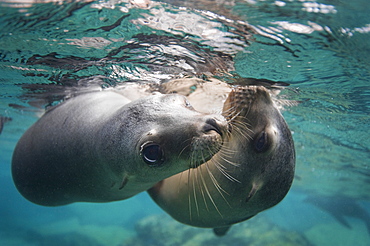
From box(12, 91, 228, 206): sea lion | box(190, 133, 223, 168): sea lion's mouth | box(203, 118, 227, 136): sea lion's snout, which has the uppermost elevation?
box(203, 118, 227, 136): sea lion's snout

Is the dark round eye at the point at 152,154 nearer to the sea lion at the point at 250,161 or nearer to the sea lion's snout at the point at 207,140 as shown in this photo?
the sea lion's snout at the point at 207,140

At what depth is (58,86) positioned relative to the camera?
7.84 m

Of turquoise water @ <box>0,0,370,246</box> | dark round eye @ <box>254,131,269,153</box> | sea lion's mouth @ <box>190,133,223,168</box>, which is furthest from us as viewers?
turquoise water @ <box>0,0,370,246</box>

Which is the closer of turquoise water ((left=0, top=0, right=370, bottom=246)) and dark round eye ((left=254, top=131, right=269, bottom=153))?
dark round eye ((left=254, top=131, right=269, bottom=153))

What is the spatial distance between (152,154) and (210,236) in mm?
17101

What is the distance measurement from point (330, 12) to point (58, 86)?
6984mm

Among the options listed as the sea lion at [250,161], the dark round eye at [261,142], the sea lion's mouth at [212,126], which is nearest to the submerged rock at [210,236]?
the sea lion at [250,161]

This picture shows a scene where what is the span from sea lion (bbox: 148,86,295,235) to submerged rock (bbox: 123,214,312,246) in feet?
48.6

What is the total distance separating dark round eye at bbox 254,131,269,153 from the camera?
3143 millimetres

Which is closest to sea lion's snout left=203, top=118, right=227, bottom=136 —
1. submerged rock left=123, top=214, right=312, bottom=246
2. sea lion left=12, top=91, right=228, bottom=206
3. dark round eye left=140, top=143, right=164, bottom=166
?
sea lion left=12, top=91, right=228, bottom=206

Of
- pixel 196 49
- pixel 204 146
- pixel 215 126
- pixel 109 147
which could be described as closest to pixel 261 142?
pixel 215 126

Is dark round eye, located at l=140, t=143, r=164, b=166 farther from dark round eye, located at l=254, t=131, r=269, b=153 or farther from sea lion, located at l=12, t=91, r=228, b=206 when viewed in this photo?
dark round eye, located at l=254, t=131, r=269, b=153

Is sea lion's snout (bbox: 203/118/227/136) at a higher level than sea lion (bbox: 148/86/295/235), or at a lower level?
higher

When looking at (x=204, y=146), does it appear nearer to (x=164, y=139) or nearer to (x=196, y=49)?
(x=164, y=139)
